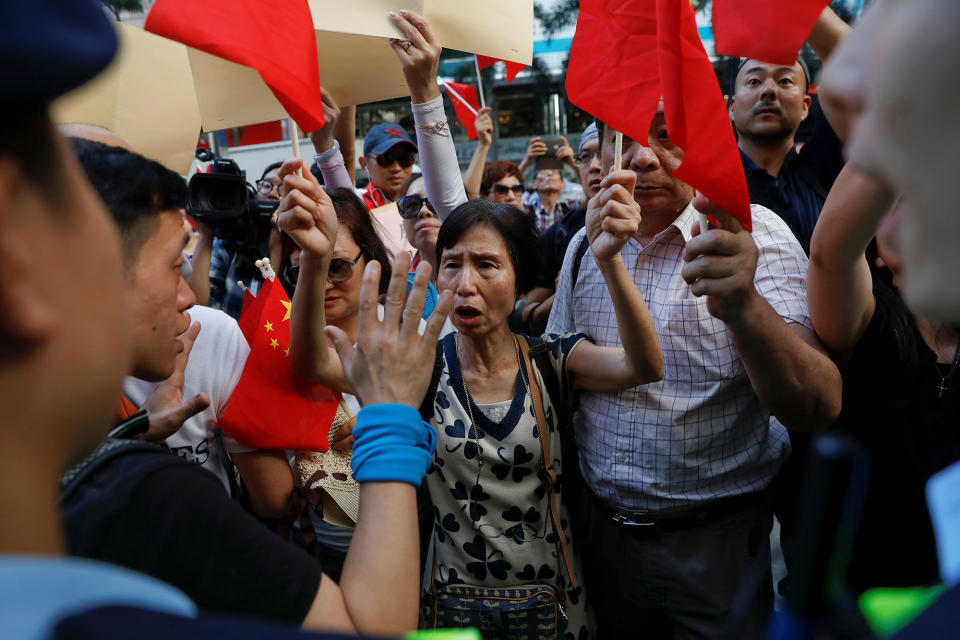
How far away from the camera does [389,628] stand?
1.17 meters

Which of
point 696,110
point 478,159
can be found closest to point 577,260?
point 696,110

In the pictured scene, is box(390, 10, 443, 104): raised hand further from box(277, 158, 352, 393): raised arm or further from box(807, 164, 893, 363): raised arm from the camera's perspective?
box(807, 164, 893, 363): raised arm

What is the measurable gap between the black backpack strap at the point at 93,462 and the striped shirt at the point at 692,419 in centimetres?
155

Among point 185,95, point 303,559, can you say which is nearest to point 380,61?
point 185,95

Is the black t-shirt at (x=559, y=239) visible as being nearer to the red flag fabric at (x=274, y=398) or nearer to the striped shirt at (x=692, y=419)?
the striped shirt at (x=692, y=419)

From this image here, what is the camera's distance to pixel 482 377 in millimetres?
2311

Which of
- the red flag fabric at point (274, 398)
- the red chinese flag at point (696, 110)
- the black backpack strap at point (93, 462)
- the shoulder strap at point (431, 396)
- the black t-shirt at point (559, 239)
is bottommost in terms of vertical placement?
the black t-shirt at point (559, 239)

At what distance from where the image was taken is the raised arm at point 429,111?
234 centimetres

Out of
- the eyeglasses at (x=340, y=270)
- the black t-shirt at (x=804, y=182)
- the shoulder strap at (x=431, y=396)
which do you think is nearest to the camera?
the shoulder strap at (x=431, y=396)

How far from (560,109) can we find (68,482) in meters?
22.1

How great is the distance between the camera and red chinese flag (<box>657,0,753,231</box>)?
1674mm

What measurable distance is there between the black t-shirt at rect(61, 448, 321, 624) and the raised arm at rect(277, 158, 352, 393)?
1.02 meters

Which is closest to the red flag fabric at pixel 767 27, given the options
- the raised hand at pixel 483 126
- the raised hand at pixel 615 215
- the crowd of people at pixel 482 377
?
the crowd of people at pixel 482 377

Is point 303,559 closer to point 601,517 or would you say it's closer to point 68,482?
point 68,482
